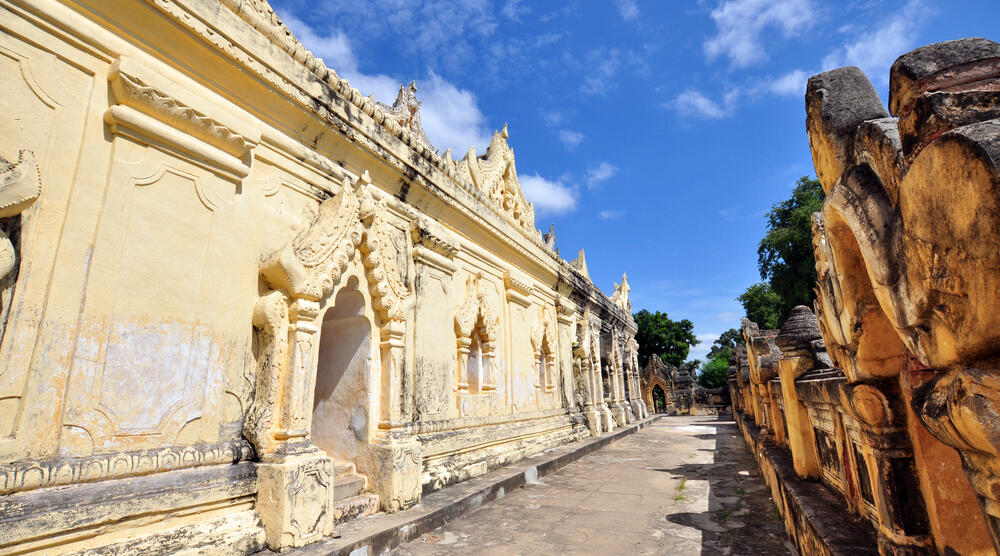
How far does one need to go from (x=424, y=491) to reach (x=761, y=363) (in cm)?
470

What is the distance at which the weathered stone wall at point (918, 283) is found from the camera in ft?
4.02

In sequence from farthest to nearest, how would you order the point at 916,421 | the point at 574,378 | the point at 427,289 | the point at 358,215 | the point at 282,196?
the point at 574,378, the point at 427,289, the point at 358,215, the point at 282,196, the point at 916,421

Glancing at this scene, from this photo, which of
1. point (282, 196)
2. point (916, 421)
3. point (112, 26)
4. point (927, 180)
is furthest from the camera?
point (282, 196)

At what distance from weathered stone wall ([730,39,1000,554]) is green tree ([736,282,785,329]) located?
3530cm

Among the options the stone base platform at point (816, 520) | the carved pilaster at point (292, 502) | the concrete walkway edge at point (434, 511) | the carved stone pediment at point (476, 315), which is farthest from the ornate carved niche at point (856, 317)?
the carved stone pediment at point (476, 315)

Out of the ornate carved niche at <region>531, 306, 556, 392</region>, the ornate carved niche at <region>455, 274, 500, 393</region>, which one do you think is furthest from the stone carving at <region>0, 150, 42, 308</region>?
the ornate carved niche at <region>531, 306, 556, 392</region>

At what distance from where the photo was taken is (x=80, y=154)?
2945 mm

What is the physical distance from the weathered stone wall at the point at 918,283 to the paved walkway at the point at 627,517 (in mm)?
1543

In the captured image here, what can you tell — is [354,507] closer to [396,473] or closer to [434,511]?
[396,473]

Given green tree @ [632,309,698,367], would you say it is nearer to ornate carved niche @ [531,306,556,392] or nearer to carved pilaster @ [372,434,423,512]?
ornate carved niche @ [531,306,556,392]

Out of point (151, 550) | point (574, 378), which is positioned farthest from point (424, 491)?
point (574, 378)

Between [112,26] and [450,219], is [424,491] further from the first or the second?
[112,26]

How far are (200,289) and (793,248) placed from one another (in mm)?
31296

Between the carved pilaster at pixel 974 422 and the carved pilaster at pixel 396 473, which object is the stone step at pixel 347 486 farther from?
the carved pilaster at pixel 974 422
